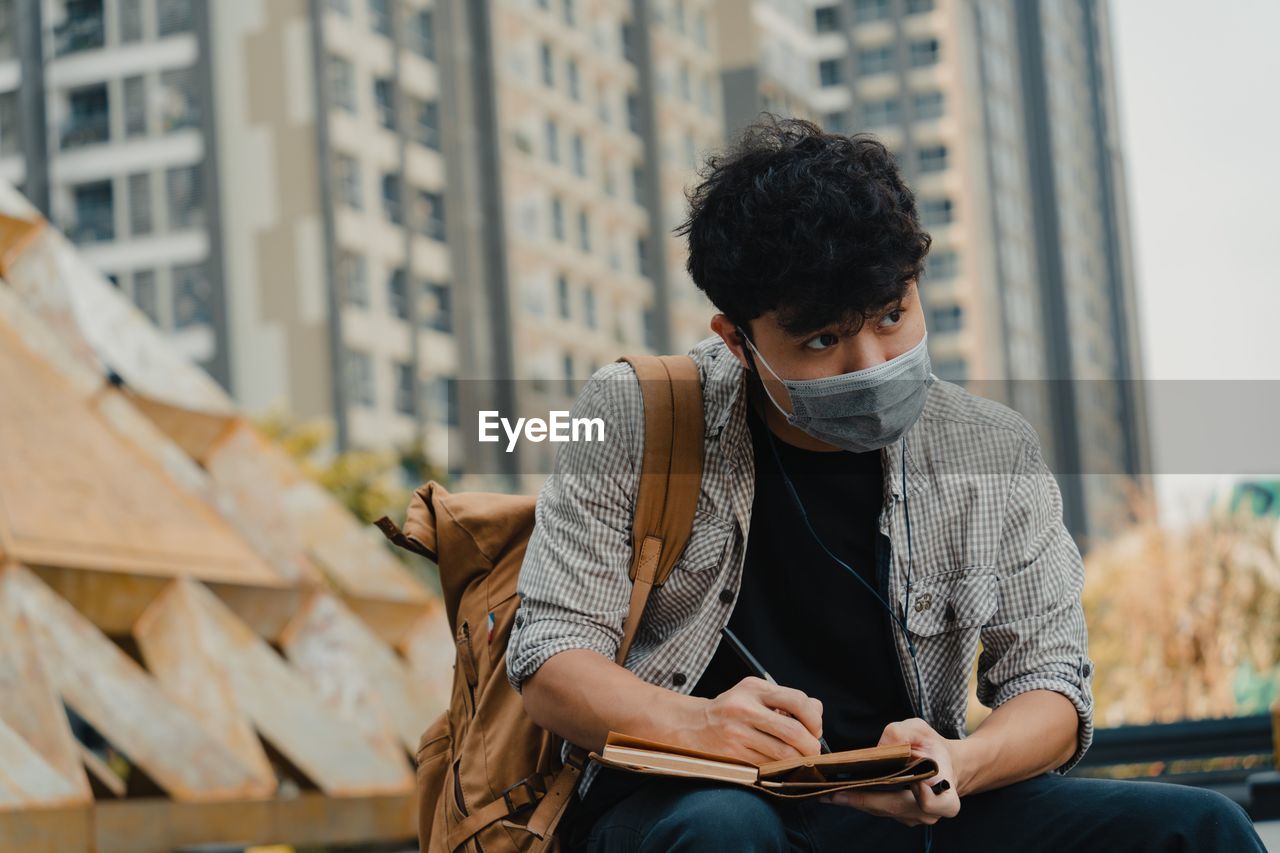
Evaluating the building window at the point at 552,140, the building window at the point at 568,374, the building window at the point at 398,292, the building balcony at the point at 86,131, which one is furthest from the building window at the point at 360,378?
the building window at the point at 552,140

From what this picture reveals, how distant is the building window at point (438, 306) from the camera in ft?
159

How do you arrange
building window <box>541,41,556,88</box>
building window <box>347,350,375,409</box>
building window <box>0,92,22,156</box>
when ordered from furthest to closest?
building window <box>541,41,556,88</box> < building window <box>0,92,22,156</box> < building window <box>347,350,375,409</box>

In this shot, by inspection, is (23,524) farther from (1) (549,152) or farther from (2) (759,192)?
(1) (549,152)

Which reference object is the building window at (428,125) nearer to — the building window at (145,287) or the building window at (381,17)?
the building window at (381,17)

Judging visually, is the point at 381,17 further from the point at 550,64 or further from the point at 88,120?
the point at 88,120

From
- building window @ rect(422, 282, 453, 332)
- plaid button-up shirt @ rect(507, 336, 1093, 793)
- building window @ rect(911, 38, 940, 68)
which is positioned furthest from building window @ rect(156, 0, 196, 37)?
plaid button-up shirt @ rect(507, 336, 1093, 793)

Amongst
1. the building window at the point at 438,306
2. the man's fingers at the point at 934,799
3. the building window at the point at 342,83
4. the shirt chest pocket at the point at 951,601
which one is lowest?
the man's fingers at the point at 934,799

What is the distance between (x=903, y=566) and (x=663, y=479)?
35 cm

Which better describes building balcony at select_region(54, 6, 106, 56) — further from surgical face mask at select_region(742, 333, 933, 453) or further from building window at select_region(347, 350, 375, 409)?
surgical face mask at select_region(742, 333, 933, 453)

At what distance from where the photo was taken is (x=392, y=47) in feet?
160

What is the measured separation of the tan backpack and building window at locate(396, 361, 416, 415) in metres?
44.0

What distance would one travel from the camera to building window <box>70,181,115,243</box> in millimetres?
46719

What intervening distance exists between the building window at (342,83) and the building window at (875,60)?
101 ft

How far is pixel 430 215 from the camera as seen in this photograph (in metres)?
49.3
